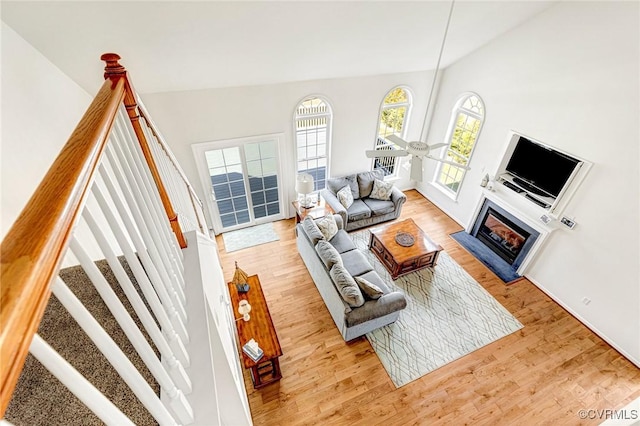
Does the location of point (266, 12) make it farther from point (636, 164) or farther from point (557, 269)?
point (557, 269)

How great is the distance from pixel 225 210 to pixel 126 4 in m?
3.49

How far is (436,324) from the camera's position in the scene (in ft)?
13.8

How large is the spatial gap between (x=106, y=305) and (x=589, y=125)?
5140 mm

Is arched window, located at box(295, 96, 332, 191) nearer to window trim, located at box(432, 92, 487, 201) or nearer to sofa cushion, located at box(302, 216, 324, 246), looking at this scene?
sofa cushion, located at box(302, 216, 324, 246)

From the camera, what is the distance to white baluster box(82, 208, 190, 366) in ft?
2.19

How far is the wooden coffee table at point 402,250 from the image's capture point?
15.4 feet

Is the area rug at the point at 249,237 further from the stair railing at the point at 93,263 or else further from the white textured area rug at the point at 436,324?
the stair railing at the point at 93,263

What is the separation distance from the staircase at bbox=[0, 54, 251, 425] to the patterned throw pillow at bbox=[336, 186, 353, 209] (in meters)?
4.08

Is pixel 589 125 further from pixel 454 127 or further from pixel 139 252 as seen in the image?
pixel 139 252

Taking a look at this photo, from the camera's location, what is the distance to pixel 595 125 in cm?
370

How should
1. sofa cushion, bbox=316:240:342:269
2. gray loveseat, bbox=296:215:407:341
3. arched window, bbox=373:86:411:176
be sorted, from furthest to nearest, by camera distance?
arched window, bbox=373:86:411:176 → sofa cushion, bbox=316:240:342:269 → gray loveseat, bbox=296:215:407:341

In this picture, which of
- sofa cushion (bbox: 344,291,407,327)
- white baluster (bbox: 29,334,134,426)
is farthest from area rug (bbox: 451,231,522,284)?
white baluster (bbox: 29,334,134,426)

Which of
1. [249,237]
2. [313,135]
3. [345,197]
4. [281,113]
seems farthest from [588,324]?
[281,113]

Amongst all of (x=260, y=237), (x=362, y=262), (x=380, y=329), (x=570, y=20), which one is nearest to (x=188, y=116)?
(x=260, y=237)
